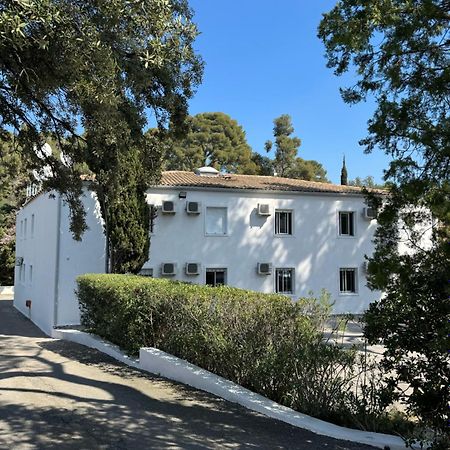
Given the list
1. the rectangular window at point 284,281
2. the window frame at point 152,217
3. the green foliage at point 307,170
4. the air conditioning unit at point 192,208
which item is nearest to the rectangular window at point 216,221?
the air conditioning unit at point 192,208

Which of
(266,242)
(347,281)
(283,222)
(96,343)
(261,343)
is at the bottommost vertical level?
(96,343)

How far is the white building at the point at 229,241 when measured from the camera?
1884cm

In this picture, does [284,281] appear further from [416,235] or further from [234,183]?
[416,235]

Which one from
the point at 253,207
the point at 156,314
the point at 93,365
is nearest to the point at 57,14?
the point at 156,314

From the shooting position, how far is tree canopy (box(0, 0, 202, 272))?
5.00m

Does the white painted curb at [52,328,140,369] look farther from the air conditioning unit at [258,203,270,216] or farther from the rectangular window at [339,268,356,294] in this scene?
the rectangular window at [339,268,356,294]

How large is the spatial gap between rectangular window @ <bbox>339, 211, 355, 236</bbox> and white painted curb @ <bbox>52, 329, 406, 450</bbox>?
1471cm

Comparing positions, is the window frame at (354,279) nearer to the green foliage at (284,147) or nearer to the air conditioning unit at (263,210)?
the air conditioning unit at (263,210)

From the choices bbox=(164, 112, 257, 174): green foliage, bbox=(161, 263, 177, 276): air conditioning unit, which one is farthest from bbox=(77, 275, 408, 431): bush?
bbox=(164, 112, 257, 174): green foliage

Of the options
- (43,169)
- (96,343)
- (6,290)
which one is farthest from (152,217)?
(6,290)

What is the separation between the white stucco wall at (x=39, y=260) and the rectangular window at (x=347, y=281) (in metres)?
12.8

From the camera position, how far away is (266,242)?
71.9ft

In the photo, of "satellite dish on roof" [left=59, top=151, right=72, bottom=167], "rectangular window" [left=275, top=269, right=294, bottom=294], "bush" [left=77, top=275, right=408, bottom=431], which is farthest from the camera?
"rectangular window" [left=275, top=269, right=294, bottom=294]

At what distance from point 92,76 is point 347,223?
19.4 metres
